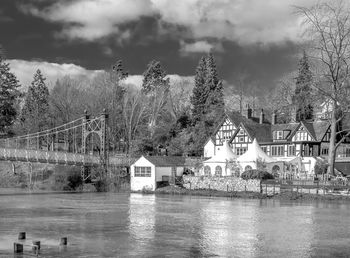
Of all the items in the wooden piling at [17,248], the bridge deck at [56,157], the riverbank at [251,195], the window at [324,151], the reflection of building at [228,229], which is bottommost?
the reflection of building at [228,229]

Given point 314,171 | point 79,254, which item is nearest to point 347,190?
point 314,171

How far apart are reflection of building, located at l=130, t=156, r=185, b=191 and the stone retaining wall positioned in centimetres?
273

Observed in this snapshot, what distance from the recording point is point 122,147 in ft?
271

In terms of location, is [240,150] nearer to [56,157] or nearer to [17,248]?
[56,157]

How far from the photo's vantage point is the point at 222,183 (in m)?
56.4

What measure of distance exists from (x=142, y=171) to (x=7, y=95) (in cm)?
3414

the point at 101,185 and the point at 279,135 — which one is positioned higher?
the point at 279,135

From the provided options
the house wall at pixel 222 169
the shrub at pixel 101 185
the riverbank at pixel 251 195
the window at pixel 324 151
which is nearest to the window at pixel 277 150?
the window at pixel 324 151

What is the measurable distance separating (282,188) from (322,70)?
12.2 m

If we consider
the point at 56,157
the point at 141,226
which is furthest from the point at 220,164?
the point at 141,226

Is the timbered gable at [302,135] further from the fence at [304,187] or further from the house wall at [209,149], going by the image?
the fence at [304,187]

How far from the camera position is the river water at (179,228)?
2242 cm

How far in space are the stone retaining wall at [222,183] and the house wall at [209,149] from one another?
660 inches

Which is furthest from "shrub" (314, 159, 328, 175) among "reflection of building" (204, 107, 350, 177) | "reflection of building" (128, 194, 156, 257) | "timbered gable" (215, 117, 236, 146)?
"reflection of building" (128, 194, 156, 257)
